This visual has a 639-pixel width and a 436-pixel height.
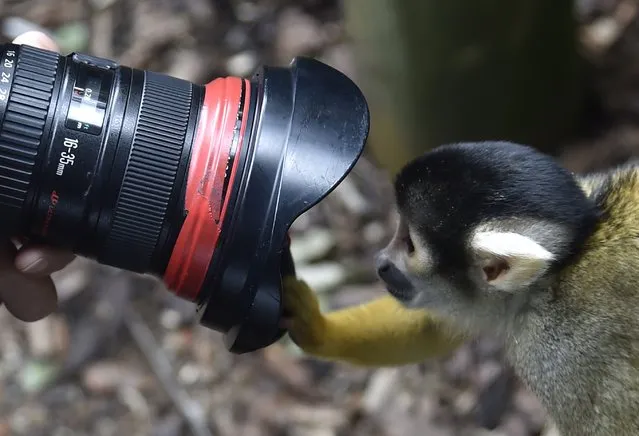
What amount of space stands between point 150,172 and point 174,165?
37 millimetres

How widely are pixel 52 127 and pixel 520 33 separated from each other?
5.60 ft

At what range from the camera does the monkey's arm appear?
5.74ft

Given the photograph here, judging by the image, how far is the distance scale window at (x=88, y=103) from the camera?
1.35 meters

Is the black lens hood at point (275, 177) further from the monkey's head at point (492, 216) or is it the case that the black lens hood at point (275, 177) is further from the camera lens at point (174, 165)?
the monkey's head at point (492, 216)

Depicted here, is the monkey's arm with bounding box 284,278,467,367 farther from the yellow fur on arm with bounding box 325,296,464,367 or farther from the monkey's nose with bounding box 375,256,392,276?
the monkey's nose with bounding box 375,256,392,276

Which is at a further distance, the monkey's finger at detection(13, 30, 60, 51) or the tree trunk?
the tree trunk

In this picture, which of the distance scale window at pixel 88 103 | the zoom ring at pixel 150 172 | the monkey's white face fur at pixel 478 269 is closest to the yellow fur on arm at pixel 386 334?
the monkey's white face fur at pixel 478 269

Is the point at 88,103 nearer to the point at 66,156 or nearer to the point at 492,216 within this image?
the point at 66,156

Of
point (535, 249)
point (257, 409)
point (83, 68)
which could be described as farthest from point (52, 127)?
point (257, 409)

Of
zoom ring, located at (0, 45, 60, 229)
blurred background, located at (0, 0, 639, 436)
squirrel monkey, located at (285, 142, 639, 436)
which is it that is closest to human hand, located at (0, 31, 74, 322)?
zoom ring, located at (0, 45, 60, 229)

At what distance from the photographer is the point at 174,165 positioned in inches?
53.9

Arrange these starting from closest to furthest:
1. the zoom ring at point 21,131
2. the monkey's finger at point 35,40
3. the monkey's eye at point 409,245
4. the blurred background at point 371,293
Answer: the zoom ring at point 21,131
the monkey's finger at point 35,40
the monkey's eye at point 409,245
the blurred background at point 371,293

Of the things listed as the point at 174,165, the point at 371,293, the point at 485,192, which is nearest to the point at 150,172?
the point at 174,165

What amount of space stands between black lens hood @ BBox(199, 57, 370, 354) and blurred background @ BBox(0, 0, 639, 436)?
3.90ft
